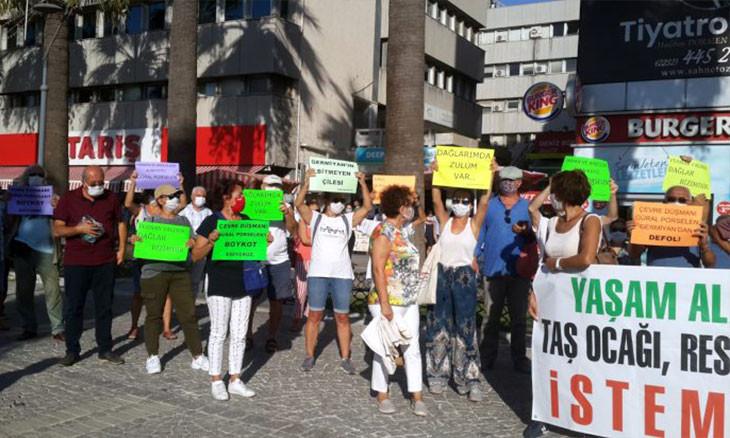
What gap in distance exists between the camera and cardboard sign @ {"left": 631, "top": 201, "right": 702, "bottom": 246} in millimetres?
5863

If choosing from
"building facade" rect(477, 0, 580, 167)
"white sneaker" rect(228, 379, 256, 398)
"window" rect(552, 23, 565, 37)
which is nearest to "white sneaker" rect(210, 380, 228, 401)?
"white sneaker" rect(228, 379, 256, 398)

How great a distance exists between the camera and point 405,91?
35.9 ft

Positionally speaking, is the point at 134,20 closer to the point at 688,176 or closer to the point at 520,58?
the point at 688,176

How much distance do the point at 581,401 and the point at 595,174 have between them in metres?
2.24

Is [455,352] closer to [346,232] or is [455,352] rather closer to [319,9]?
[346,232]

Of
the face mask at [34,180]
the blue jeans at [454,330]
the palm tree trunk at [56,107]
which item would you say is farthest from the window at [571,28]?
the blue jeans at [454,330]

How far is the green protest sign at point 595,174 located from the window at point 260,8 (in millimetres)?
21136

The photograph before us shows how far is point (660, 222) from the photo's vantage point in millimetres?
5938

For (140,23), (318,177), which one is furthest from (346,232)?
(140,23)

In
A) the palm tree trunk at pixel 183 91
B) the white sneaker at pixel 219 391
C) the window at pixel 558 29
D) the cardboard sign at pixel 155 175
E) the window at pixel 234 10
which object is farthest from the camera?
the window at pixel 558 29

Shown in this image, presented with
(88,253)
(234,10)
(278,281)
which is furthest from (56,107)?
(278,281)

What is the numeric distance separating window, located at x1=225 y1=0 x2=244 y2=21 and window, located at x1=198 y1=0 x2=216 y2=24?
0.71 m

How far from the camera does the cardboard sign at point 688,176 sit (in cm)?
657

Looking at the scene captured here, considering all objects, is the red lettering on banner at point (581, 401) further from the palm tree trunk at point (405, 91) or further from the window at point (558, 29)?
the window at point (558, 29)
